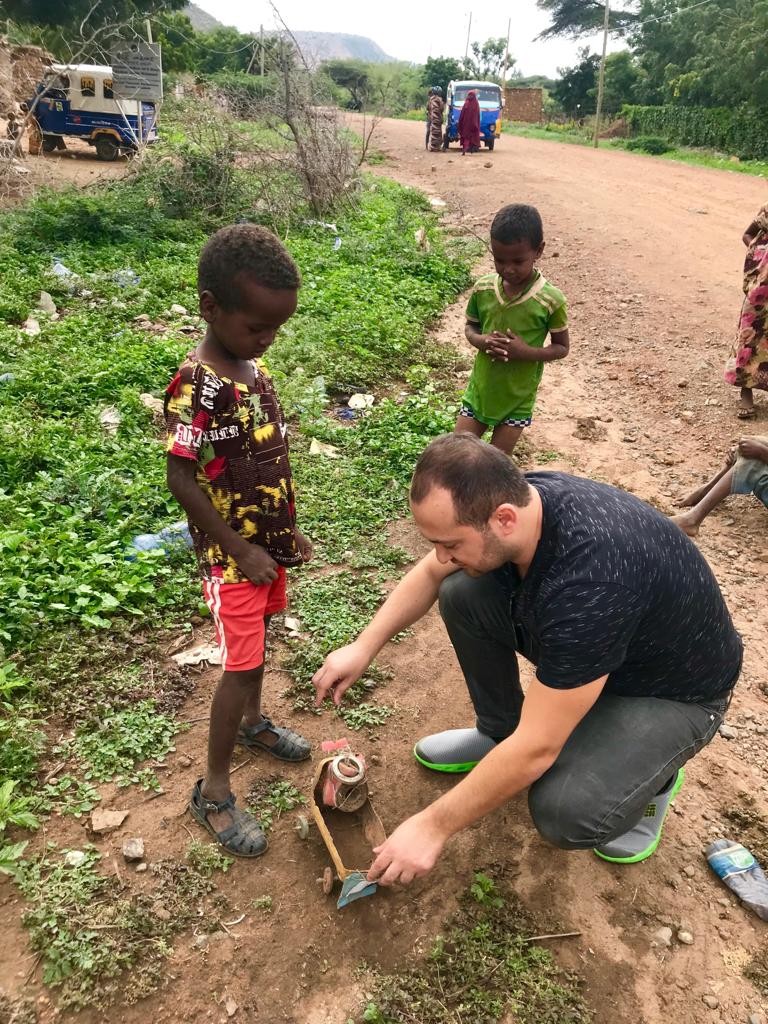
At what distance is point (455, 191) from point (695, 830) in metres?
13.9

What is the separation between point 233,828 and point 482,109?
73.2ft

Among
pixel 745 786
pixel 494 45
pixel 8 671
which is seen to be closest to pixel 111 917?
pixel 8 671

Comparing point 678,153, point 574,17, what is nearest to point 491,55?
point 574,17

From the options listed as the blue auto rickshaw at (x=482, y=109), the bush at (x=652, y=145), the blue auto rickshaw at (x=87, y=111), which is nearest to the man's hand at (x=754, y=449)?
the blue auto rickshaw at (x=87, y=111)

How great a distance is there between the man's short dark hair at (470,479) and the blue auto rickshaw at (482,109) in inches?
857

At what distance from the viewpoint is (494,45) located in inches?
1971

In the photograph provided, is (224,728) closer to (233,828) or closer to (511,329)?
(233,828)

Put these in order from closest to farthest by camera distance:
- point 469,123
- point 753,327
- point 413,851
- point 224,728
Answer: point 413,851 < point 224,728 < point 753,327 < point 469,123

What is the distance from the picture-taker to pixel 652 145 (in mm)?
21547

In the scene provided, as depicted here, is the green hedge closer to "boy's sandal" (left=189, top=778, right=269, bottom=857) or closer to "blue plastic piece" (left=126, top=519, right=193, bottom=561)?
"blue plastic piece" (left=126, top=519, right=193, bottom=561)

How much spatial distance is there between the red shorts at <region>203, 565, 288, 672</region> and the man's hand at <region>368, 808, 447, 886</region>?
2.03ft

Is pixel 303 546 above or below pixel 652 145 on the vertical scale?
below

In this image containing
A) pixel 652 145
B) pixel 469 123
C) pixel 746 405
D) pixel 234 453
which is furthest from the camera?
pixel 652 145

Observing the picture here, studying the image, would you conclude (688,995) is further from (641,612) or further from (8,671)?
(8,671)
